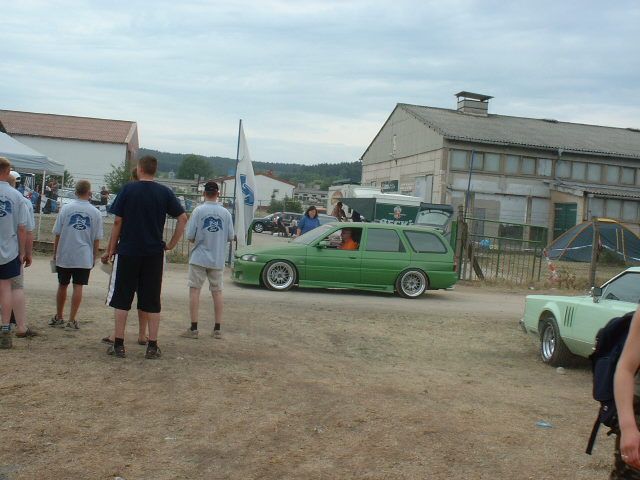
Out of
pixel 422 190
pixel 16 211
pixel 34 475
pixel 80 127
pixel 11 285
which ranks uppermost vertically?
pixel 80 127

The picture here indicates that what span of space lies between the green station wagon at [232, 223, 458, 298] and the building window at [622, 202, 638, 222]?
30626 mm

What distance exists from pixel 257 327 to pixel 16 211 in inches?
138

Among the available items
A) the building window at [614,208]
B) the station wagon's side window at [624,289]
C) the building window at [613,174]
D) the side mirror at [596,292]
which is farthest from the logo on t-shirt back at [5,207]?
the building window at [613,174]

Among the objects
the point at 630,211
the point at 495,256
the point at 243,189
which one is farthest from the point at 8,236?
the point at 630,211

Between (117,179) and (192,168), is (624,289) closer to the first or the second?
(117,179)

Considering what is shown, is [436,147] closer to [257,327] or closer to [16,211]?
[257,327]

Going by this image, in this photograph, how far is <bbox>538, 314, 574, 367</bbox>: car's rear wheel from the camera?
28.7ft

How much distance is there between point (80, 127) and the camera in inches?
2462

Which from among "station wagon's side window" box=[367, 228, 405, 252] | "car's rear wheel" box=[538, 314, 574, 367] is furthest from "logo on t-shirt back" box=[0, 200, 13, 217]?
"station wagon's side window" box=[367, 228, 405, 252]

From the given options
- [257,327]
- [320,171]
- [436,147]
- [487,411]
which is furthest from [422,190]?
[320,171]

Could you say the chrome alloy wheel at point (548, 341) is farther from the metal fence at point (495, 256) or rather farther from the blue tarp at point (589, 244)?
the blue tarp at point (589, 244)

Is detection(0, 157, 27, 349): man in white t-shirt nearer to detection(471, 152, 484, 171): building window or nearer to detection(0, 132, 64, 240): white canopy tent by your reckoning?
detection(0, 132, 64, 240): white canopy tent

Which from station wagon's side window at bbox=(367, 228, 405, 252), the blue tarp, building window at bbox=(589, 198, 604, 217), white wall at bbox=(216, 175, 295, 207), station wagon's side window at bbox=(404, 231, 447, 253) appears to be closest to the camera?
station wagon's side window at bbox=(367, 228, 405, 252)

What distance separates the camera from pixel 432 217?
28875 mm
